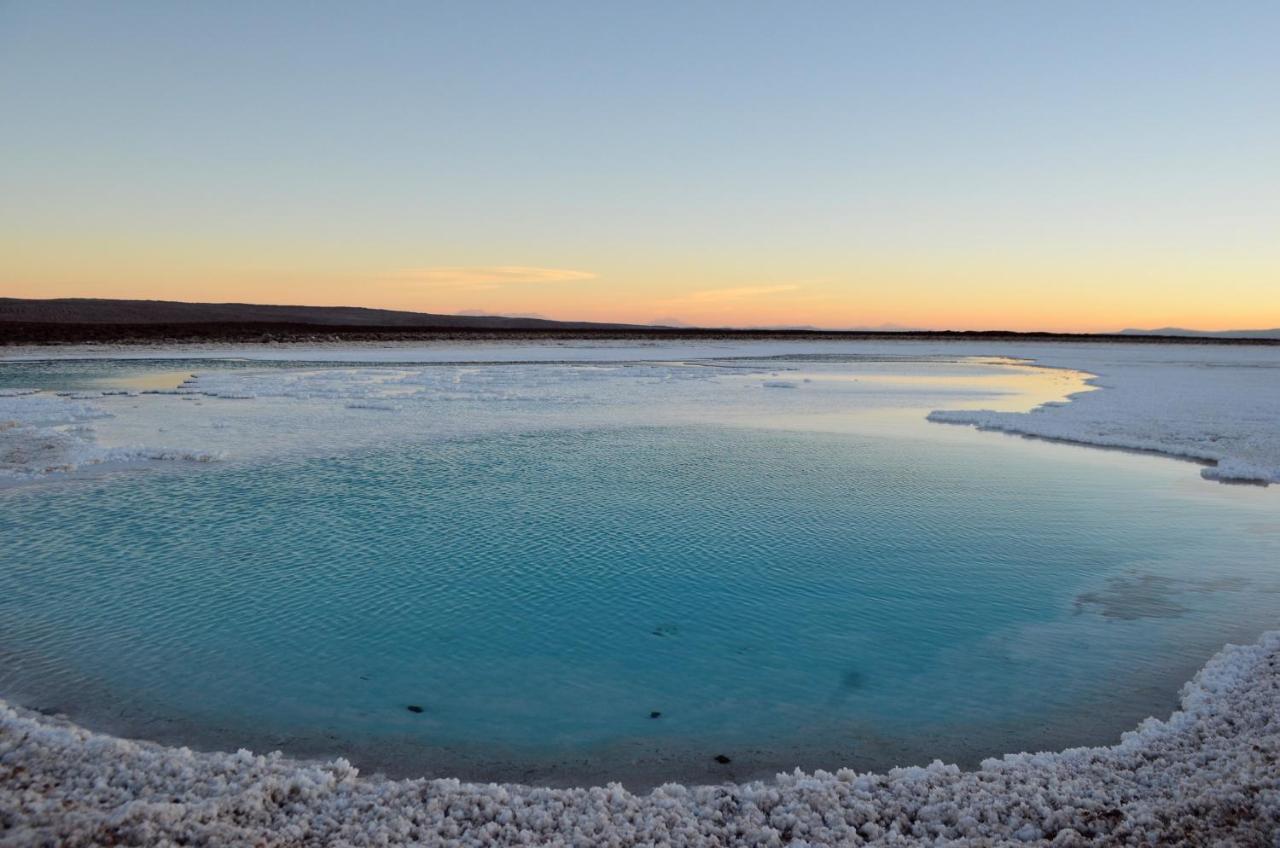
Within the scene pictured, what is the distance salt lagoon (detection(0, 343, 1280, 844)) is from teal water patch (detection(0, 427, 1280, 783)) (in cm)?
3

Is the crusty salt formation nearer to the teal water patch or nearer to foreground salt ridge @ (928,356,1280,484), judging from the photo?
the teal water patch

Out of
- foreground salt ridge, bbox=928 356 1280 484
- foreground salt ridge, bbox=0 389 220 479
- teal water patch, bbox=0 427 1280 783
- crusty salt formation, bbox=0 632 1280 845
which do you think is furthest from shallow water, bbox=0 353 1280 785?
foreground salt ridge, bbox=928 356 1280 484

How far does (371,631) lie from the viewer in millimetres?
5988

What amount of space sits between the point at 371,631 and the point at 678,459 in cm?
688

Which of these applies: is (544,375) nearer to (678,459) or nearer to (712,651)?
(678,459)

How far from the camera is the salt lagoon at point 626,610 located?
4.18m

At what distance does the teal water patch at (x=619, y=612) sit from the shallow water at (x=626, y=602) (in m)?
0.03

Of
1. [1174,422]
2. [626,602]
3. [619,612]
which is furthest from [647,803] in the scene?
[1174,422]

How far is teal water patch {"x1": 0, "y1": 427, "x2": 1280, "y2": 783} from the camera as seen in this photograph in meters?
4.65

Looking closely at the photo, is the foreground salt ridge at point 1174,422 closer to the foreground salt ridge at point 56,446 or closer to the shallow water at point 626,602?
the shallow water at point 626,602

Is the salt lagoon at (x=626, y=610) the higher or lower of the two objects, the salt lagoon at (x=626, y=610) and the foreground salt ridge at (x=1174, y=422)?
the lower

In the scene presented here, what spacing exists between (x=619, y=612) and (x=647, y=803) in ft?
9.15

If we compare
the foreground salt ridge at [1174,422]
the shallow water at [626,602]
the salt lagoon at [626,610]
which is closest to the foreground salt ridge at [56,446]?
the salt lagoon at [626,610]

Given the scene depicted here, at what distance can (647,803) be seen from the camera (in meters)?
3.67
